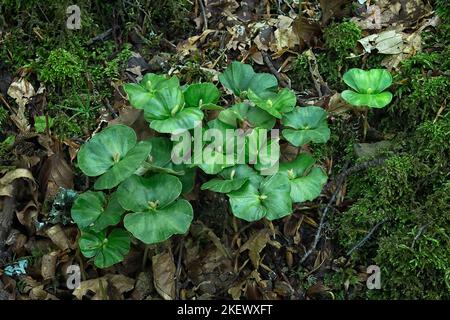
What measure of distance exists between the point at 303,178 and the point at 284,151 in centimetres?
23

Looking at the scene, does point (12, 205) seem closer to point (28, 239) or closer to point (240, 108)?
point (28, 239)

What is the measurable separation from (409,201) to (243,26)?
1214mm

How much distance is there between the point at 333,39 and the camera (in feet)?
8.94

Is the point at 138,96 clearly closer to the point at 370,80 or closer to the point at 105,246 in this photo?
the point at 105,246

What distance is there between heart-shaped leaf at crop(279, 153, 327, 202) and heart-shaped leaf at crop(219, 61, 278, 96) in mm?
381

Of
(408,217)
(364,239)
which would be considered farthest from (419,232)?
(364,239)

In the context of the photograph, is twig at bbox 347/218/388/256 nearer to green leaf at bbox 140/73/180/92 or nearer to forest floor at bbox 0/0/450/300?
forest floor at bbox 0/0/450/300

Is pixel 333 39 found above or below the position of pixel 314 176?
above

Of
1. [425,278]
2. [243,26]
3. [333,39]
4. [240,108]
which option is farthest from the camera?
[243,26]

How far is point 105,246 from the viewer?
2.18 m

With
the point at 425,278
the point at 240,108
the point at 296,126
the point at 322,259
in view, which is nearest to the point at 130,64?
the point at 240,108

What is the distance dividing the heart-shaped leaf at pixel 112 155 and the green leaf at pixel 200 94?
0.96 feet

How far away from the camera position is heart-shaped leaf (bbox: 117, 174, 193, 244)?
2.05 metres

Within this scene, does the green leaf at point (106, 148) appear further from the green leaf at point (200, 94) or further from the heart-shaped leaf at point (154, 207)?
the green leaf at point (200, 94)
